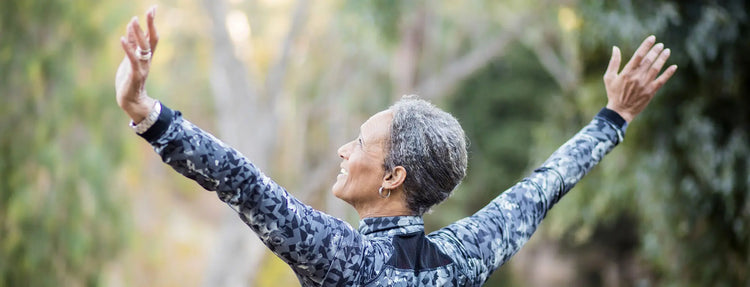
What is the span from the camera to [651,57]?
6.32 ft

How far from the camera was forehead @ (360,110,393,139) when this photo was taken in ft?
5.24

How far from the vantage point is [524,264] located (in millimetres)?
19938

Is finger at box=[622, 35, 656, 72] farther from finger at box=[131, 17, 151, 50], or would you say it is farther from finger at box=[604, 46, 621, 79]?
finger at box=[131, 17, 151, 50]

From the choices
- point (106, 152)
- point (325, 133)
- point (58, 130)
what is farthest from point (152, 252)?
point (325, 133)

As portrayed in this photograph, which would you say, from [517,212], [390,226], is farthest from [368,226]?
[517,212]

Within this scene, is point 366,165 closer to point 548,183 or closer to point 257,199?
point 257,199

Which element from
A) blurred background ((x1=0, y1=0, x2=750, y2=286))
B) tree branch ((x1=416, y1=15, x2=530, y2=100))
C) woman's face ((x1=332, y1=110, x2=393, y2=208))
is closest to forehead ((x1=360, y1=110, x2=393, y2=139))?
woman's face ((x1=332, y1=110, x2=393, y2=208))

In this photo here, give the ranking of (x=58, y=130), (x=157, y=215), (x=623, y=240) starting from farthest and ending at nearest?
1. (x=623, y=240)
2. (x=157, y=215)
3. (x=58, y=130)

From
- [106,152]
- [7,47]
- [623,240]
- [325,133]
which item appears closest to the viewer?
[7,47]

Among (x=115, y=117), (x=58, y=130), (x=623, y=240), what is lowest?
(x=58, y=130)

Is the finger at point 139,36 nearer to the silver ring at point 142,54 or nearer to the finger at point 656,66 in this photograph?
the silver ring at point 142,54

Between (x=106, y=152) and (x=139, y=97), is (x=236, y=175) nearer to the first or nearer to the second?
(x=139, y=97)

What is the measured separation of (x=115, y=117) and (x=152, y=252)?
2.22m

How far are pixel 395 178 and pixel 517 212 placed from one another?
297 mm
